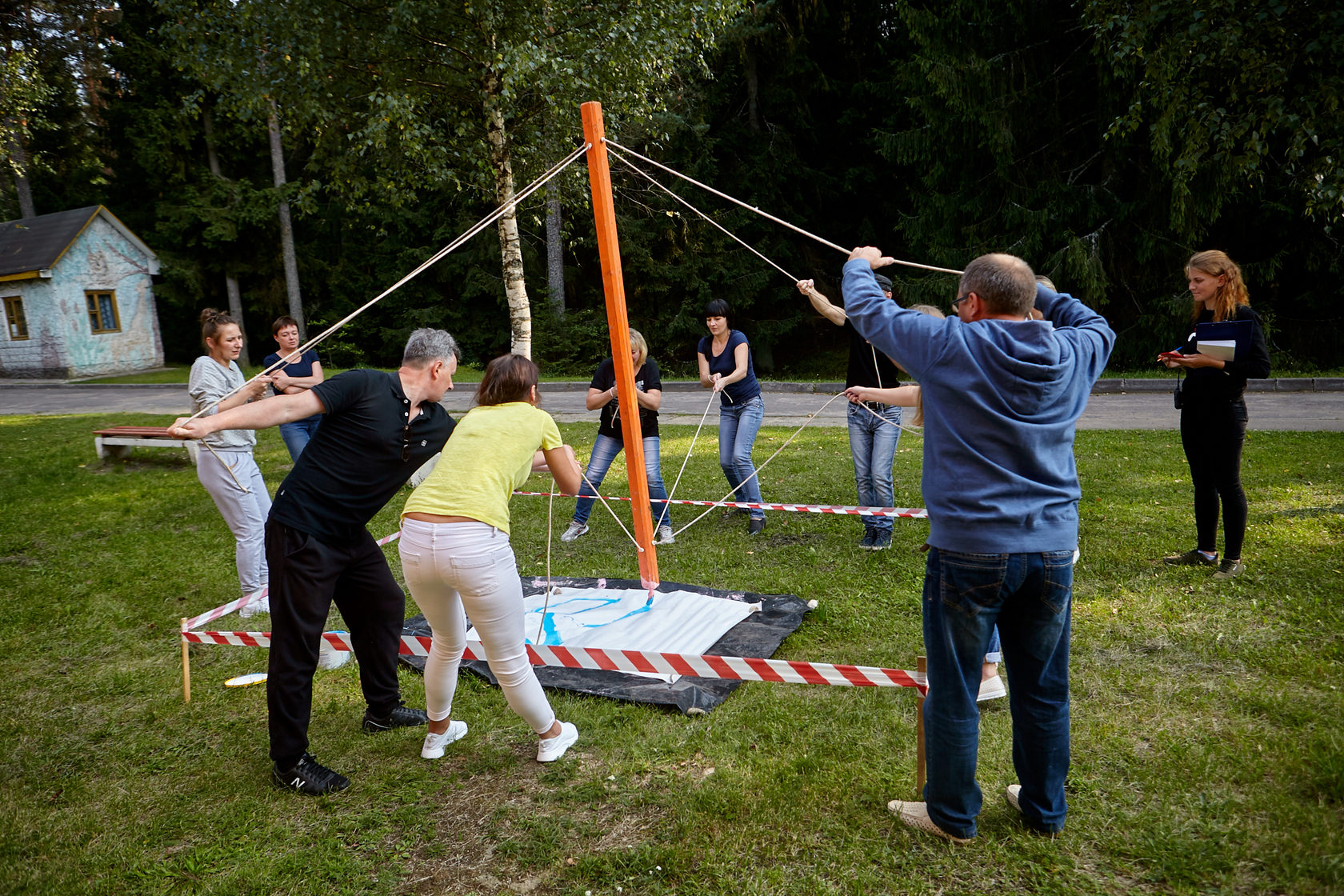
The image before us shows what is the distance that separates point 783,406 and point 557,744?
12180mm

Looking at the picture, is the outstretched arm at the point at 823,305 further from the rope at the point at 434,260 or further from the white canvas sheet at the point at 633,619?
the white canvas sheet at the point at 633,619

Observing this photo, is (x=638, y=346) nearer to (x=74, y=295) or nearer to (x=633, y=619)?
(x=633, y=619)

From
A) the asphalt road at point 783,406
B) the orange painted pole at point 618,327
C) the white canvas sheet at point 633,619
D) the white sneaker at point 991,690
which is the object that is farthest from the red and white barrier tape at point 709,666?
the asphalt road at point 783,406

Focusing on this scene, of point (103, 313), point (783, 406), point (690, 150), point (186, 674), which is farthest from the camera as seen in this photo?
point (103, 313)

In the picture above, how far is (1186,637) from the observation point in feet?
14.8

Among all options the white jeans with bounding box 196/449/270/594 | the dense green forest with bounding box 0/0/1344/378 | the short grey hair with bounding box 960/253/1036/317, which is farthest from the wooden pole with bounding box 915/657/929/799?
the dense green forest with bounding box 0/0/1344/378

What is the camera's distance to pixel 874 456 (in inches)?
255

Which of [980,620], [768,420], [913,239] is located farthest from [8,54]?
[913,239]

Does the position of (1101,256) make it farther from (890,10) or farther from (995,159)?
(890,10)

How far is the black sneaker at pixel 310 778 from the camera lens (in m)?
3.57

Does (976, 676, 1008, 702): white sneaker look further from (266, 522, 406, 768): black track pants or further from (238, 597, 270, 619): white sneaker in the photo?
(238, 597, 270, 619): white sneaker

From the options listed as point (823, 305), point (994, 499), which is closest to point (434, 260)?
point (823, 305)

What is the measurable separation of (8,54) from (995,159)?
17.1 metres

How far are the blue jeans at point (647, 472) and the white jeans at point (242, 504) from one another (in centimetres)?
245
